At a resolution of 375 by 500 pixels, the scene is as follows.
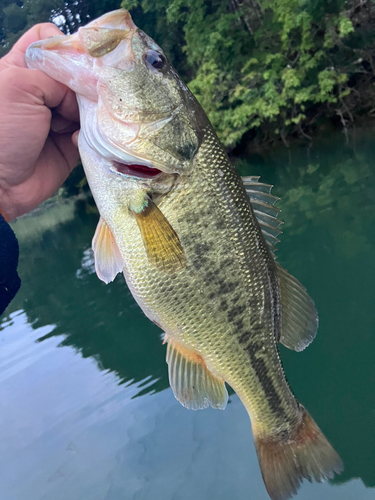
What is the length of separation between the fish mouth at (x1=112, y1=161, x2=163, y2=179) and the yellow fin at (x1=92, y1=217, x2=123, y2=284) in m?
0.24

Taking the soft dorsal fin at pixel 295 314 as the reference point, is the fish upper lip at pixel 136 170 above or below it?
above

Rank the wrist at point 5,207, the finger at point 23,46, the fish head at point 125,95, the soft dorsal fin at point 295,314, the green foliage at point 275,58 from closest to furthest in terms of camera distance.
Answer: the fish head at point 125,95 → the finger at point 23,46 → the soft dorsal fin at point 295,314 → the wrist at point 5,207 → the green foliage at point 275,58

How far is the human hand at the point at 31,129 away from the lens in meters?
1.66

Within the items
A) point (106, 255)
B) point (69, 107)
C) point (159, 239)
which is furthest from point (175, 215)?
point (69, 107)

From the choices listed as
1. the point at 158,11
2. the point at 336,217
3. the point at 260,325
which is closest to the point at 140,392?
the point at 260,325

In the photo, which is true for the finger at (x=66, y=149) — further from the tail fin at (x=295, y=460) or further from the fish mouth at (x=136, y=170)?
the tail fin at (x=295, y=460)

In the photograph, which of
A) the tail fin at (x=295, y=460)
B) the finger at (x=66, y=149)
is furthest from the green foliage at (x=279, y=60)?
the tail fin at (x=295, y=460)

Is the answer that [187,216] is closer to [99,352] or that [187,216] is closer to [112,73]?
[112,73]

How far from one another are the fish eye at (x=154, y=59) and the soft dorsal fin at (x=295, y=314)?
3.44ft

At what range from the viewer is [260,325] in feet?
5.87

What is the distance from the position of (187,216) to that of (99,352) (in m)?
4.47

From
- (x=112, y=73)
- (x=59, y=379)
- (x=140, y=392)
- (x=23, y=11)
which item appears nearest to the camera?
(x=112, y=73)

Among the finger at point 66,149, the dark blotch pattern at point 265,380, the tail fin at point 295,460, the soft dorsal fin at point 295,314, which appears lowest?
the tail fin at point 295,460

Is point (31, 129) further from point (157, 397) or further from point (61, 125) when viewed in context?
point (157, 397)
